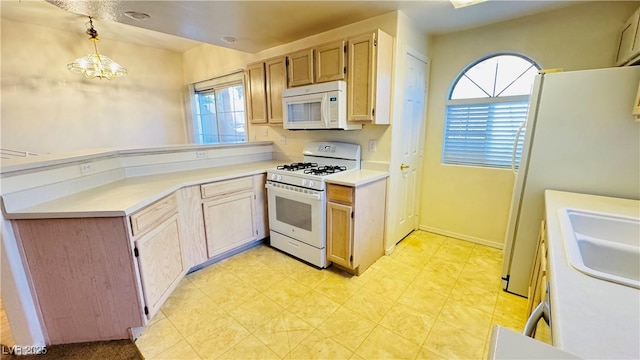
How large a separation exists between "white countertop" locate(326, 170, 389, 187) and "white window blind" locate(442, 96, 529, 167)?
1045mm

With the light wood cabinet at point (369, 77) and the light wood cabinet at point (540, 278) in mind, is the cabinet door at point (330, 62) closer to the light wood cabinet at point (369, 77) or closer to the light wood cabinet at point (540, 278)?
the light wood cabinet at point (369, 77)

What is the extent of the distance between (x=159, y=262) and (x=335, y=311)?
1.31 m

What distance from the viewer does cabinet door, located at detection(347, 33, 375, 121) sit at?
223 centimetres

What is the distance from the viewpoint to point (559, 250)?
1.02 m

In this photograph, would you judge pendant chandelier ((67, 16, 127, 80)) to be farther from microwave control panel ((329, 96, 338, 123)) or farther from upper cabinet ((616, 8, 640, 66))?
upper cabinet ((616, 8, 640, 66))

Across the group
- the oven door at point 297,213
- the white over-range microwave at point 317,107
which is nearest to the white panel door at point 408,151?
the white over-range microwave at point 317,107

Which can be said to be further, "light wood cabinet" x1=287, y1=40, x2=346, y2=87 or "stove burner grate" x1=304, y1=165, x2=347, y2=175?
"stove burner grate" x1=304, y1=165, x2=347, y2=175

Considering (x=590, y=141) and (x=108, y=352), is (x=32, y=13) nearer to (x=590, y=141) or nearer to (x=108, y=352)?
(x=108, y=352)

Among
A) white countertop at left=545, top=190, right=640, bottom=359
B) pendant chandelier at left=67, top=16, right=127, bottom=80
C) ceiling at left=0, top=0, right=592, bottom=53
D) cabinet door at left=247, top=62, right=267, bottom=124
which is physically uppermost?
ceiling at left=0, top=0, right=592, bottom=53

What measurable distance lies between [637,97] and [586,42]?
1.06m

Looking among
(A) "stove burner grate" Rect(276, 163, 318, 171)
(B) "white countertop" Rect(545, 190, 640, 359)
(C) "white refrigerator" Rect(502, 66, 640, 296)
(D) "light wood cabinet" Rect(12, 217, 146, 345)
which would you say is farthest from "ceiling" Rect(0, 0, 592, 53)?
(B) "white countertop" Rect(545, 190, 640, 359)

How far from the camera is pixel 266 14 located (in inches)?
92.4

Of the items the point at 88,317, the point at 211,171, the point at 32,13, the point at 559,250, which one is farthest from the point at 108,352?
the point at 32,13

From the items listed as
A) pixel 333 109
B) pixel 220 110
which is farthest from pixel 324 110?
pixel 220 110
